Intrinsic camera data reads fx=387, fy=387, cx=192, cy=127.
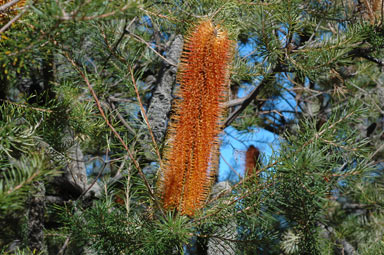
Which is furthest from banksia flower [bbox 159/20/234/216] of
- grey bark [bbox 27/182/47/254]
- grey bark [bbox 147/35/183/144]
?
grey bark [bbox 27/182/47/254]

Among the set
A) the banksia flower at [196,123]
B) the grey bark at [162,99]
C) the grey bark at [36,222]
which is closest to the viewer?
the banksia flower at [196,123]

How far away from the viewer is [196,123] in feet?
2.49

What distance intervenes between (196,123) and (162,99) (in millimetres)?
497

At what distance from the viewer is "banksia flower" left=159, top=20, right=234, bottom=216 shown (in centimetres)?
76

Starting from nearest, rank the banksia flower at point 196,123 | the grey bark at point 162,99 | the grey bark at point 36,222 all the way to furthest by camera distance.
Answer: the banksia flower at point 196,123, the grey bark at point 162,99, the grey bark at point 36,222

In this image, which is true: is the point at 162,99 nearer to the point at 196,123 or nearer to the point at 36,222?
the point at 196,123

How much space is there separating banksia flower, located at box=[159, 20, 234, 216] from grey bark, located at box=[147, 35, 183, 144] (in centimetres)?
41

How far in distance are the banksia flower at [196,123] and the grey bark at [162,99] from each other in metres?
0.41

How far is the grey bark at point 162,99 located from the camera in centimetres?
118

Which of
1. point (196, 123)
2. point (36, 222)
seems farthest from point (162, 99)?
point (36, 222)

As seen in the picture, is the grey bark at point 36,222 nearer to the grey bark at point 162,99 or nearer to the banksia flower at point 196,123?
the grey bark at point 162,99

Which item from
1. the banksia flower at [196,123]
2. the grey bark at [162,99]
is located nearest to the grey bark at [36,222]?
the grey bark at [162,99]

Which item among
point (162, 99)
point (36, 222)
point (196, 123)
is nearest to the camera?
point (196, 123)

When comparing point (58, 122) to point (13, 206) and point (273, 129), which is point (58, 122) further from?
point (273, 129)
